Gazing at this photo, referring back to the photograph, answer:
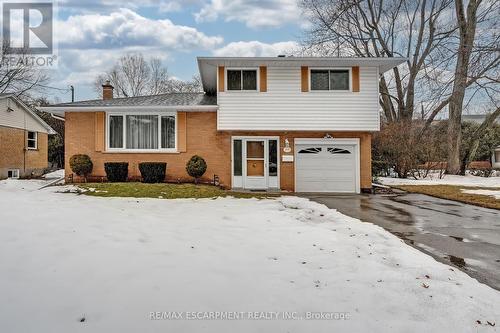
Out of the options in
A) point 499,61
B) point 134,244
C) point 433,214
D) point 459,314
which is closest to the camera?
point 459,314

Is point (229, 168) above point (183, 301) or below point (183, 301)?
above

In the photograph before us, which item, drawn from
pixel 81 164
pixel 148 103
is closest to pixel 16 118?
pixel 81 164

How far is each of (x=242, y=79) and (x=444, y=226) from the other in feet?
28.9

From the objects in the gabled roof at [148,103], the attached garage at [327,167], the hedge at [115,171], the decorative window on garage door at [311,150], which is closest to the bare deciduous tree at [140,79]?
the gabled roof at [148,103]

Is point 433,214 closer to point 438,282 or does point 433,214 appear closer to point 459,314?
point 438,282

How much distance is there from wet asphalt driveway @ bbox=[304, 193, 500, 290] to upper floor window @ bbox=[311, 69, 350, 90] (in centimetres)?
464

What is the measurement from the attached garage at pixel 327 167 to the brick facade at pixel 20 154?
16.9m

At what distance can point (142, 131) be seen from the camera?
1347 centimetres

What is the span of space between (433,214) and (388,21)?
22.0m

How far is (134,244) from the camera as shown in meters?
4.78

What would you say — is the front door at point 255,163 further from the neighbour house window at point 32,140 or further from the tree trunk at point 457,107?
the neighbour house window at point 32,140

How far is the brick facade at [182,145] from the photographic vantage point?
1330 centimetres

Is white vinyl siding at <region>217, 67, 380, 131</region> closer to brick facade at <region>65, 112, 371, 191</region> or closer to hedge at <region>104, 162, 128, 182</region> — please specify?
brick facade at <region>65, 112, 371, 191</region>

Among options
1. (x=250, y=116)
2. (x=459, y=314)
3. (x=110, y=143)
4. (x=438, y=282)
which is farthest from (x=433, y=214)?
(x=110, y=143)
